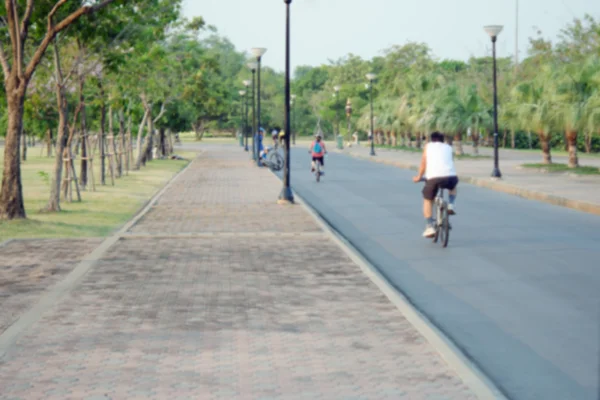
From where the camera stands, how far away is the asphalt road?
7629 mm

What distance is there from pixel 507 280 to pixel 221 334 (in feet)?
15.1

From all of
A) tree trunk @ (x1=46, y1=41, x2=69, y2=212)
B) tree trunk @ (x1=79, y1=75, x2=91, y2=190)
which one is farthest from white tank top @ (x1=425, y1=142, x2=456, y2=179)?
tree trunk @ (x1=79, y1=75, x2=91, y2=190)

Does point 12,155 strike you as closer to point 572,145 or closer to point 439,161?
point 439,161

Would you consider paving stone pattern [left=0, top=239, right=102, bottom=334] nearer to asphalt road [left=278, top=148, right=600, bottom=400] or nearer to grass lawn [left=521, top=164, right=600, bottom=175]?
asphalt road [left=278, top=148, right=600, bottom=400]

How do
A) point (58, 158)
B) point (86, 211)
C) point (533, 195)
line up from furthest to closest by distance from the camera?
point (533, 195) < point (86, 211) < point (58, 158)

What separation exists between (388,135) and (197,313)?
87004 millimetres

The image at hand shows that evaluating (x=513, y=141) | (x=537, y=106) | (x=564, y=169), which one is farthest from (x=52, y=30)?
(x=513, y=141)

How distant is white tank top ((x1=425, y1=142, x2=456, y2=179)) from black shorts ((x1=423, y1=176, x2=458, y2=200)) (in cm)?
6

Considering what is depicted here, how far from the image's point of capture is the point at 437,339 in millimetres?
8086

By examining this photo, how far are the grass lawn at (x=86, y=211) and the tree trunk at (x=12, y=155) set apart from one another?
37cm

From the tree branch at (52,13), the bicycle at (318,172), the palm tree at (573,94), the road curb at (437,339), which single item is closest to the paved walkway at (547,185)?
the palm tree at (573,94)

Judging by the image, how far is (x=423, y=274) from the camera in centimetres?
1243

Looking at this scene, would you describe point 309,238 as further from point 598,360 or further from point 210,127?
point 210,127

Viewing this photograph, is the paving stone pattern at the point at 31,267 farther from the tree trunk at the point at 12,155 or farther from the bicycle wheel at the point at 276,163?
the bicycle wheel at the point at 276,163
